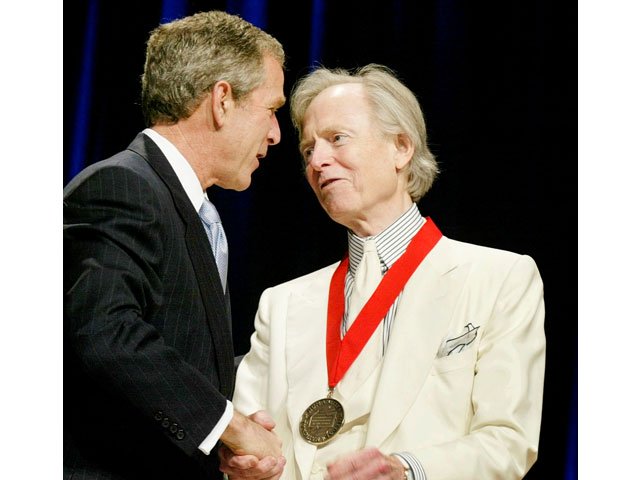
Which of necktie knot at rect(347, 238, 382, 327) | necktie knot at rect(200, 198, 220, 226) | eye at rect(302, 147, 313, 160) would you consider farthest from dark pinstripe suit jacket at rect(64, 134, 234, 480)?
eye at rect(302, 147, 313, 160)

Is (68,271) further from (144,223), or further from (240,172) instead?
(240,172)

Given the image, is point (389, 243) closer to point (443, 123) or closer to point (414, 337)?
point (414, 337)

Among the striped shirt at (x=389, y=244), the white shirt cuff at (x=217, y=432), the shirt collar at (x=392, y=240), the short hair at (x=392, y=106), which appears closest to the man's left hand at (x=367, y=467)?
the white shirt cuff at (x=217, y=432)

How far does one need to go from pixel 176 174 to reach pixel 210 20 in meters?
0.47

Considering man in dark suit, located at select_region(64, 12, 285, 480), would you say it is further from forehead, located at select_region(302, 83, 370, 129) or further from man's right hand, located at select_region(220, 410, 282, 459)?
forehead, located at select_region(302, 83, 370, 129)

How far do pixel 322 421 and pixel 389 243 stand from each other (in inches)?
20.3

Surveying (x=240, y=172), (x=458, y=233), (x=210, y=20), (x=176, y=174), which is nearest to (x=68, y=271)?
(x=176, y=174)

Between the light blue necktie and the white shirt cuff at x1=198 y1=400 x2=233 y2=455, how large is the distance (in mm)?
476

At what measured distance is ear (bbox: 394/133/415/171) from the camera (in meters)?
2.46

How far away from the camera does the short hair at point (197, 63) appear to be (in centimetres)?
232

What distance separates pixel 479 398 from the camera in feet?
6.74

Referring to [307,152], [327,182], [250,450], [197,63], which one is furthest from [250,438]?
[197,63]

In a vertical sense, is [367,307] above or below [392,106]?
below

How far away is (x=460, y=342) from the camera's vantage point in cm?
212
